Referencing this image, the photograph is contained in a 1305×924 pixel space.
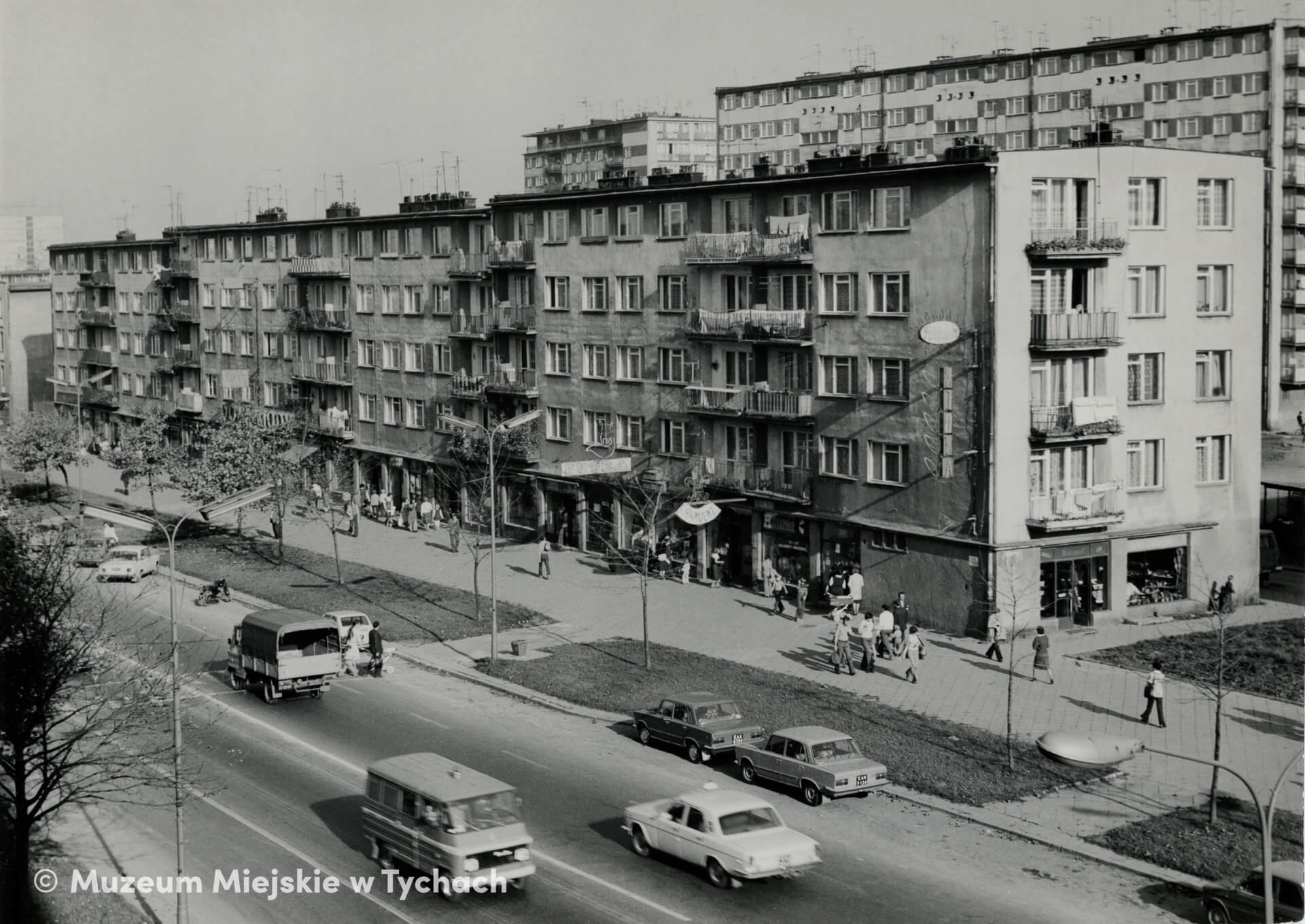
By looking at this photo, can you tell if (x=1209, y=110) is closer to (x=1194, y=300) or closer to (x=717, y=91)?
(x=717, y=91)

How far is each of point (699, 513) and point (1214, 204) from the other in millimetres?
22889

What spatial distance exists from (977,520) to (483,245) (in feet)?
116

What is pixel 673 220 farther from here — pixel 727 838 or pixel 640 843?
pixel 727 838

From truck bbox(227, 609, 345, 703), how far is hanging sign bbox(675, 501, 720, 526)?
62.0ft

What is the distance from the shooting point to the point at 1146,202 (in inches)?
2108

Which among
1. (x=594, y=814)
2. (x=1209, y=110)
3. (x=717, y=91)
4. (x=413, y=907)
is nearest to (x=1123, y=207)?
(x=594, y=814)

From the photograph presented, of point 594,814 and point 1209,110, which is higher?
point 1209,110

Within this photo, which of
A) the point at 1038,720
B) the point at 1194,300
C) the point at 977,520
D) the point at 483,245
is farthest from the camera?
the point at 483,245

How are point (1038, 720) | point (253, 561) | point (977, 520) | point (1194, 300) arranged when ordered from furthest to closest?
point (253, 561) < point (1194, 300) < point (977, 520) < point (1038, 720)

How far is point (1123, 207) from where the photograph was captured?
173 ft

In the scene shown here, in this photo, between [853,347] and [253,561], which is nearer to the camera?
[853,347]

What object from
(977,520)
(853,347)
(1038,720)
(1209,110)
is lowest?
(1038,720)

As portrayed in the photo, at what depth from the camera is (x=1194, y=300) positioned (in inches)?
2167

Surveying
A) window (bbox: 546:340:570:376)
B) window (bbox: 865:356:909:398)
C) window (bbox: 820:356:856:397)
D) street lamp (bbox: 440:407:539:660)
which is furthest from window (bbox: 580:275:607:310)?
window (bbox: 865:356:909:398)
